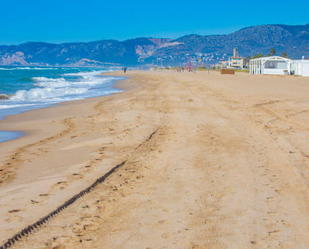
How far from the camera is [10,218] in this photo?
310 cm

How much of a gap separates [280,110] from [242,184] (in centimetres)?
691

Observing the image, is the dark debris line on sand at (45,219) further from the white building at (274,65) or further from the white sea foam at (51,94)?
the white building at (274,65)

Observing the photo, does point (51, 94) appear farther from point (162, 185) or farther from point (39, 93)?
point (162, 185)

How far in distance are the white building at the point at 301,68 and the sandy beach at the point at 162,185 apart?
1251 inches

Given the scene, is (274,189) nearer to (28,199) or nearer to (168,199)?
(168,199)

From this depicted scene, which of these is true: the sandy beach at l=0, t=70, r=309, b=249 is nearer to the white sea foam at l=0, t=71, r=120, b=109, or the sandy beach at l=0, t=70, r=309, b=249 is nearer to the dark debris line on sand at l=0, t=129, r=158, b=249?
the dark debris line on sand at l=0, t=129, r=158, b=249

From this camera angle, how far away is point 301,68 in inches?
1460

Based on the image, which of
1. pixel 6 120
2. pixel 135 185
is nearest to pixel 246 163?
pixel 135 185

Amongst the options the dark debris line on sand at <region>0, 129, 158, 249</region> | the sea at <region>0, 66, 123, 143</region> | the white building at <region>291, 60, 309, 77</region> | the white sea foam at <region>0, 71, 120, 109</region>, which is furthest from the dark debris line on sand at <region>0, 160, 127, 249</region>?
the white building at <region>291, 60, 309, 77</region>

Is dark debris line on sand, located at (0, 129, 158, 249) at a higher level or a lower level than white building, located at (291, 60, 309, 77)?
lower

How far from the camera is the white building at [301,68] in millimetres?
36331

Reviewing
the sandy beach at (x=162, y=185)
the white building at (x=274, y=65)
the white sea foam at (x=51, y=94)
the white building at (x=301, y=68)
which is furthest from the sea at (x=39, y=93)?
the white building at (x=274, y=65)

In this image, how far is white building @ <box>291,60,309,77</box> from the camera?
36.3m

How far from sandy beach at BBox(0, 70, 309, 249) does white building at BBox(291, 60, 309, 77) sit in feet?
104
